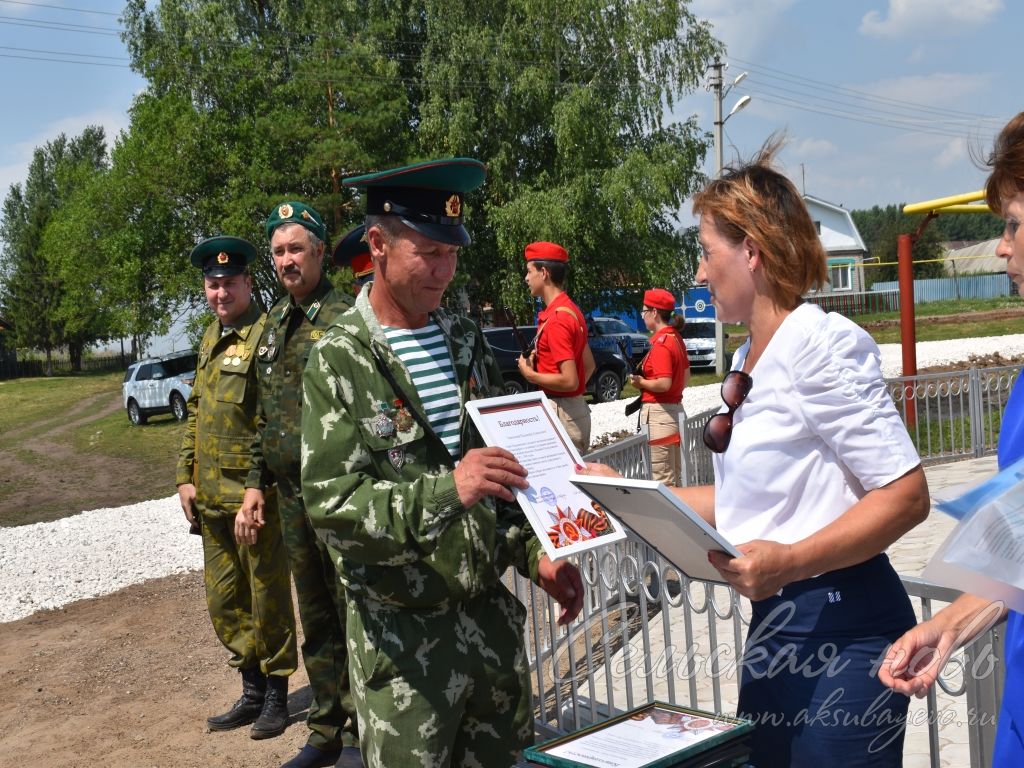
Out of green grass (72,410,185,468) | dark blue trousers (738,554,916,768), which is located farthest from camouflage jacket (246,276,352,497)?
green grass (72,410,185,468)

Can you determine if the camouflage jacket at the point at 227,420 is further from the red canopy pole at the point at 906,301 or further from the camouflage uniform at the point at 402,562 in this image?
the red canopy pole at the point at 906,301

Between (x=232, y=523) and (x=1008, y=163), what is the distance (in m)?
4.21

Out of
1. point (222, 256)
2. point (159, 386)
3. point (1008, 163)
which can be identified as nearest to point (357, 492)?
point (1008, 163)

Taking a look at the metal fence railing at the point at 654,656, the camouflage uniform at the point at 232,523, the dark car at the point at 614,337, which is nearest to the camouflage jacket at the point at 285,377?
the camouflage uniform at the point at 232,523

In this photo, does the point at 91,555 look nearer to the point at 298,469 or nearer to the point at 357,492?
the point at 298,469

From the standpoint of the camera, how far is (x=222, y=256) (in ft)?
17.0

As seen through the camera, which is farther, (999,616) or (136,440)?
(136,440)

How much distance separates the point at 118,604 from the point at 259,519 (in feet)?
13.6

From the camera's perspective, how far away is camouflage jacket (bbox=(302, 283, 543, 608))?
235 centimetres

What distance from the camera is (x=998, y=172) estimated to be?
1.95m

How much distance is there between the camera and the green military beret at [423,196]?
2.62 m

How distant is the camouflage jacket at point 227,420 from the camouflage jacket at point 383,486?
8.48 feet

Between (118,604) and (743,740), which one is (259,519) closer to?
(743,740)

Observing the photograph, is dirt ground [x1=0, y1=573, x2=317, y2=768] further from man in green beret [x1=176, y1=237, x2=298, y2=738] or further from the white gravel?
the white gravel
